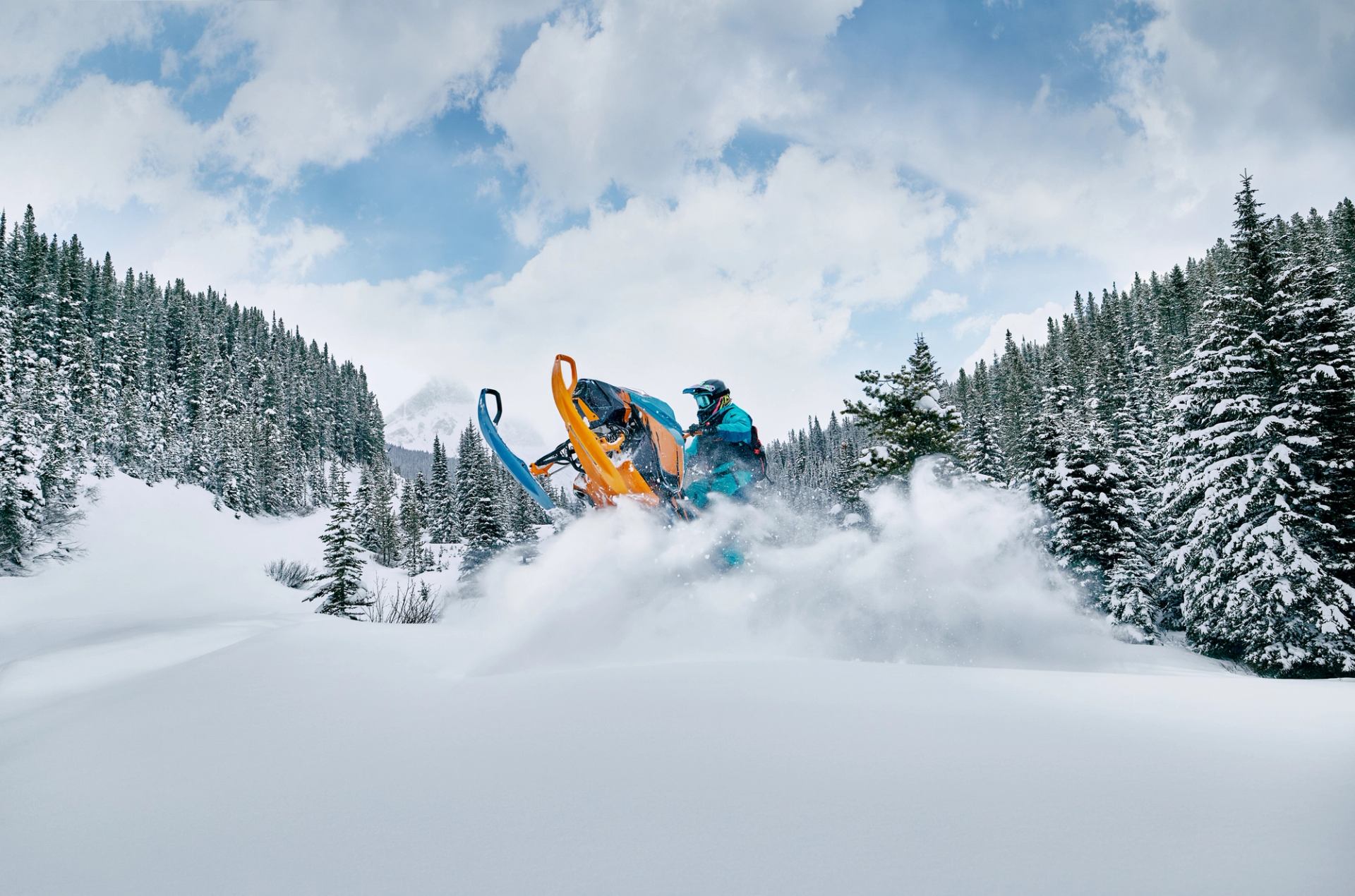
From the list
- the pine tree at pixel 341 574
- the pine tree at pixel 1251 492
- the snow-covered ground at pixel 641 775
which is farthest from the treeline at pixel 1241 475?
the pine tree at pixel 341 574

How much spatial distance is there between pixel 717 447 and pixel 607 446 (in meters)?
2.16

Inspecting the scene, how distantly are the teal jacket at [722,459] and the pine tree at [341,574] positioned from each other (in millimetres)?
14274

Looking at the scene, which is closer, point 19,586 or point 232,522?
point 19,586

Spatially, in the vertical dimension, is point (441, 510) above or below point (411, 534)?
above

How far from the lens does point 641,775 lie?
2299 mm

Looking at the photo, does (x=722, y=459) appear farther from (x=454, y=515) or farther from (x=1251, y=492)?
(x=454, y=515)

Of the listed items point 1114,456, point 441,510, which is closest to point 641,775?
point 1114,456

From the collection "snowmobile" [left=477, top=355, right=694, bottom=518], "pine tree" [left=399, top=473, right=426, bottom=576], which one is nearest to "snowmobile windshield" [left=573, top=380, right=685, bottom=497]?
"snowmobile" [left=477, top=355, right=694, bottom=518]

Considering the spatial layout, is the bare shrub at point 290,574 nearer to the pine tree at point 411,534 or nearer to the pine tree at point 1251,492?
the pine tree at point 411,534

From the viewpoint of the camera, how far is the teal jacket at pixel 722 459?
30.9 ft

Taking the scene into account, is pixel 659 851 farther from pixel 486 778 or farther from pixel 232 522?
pixel 232 522

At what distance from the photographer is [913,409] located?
21734mm

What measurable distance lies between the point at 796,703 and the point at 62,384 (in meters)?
61.4

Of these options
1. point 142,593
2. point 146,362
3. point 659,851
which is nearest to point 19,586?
point 142,593
